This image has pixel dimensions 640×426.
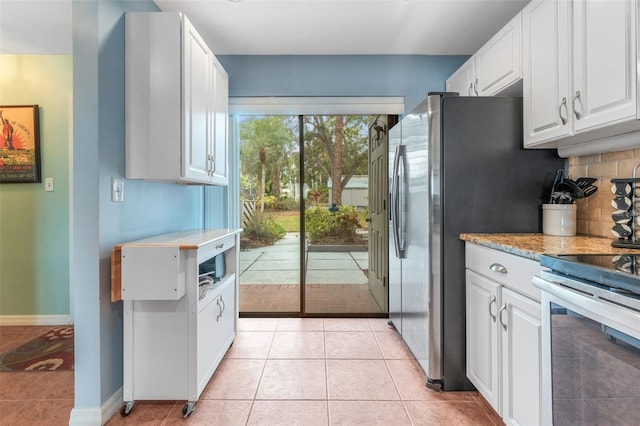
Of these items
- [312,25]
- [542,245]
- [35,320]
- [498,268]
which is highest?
[312,25]

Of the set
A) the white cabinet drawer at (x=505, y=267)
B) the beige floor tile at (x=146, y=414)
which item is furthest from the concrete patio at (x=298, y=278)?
the white cabinet drawer at (x=505, y=267)

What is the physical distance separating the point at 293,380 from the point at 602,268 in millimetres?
1780

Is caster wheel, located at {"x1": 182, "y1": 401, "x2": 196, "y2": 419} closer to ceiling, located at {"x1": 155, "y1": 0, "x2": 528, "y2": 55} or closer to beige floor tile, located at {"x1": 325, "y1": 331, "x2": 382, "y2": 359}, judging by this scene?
beige floor tile, located at {"x1": 325, "y1": 331, "x2": 382, "y2": 359}

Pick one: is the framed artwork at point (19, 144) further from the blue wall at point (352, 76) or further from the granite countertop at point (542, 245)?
the granite countertop at point (542, 245)

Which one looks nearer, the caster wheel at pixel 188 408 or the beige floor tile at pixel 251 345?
the caster wheel at pixel 188 408

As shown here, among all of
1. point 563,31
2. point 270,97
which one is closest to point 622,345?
point 563,31

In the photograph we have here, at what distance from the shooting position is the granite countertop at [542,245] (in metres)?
1.42

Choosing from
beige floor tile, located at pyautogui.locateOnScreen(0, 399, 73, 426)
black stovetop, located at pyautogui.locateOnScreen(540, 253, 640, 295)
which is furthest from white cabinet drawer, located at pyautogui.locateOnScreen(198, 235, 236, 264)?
black stovetop, located at pyautogui.locateOnScreen(540, 253, 640, 295)

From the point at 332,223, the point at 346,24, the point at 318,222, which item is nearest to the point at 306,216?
the point at 318,222

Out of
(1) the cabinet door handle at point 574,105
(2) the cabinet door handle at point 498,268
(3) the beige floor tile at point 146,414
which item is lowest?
(3) the beige floor tile at point 146,414

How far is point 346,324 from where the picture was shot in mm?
3178

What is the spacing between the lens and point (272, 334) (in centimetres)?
293

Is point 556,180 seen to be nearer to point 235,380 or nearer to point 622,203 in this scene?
point 622,203

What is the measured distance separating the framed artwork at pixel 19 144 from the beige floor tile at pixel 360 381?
3032 millimetres
